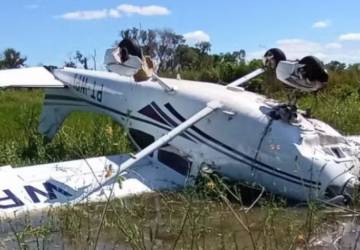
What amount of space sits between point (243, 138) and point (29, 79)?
594 centimetres

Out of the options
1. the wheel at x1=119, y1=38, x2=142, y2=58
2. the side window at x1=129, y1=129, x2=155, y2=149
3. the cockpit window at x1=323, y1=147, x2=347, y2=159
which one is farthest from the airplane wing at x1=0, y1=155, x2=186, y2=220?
the cockpit window at x1=323, y1=147, x2=347, y2=159

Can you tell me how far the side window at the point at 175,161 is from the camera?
30.0ft

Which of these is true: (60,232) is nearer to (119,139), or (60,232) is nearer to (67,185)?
(67,185)

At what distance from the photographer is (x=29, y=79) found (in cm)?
1302

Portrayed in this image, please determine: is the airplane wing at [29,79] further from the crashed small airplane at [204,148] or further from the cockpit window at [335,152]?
the cockpit window at [335,152]

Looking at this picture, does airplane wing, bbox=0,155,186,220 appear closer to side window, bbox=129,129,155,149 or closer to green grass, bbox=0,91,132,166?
side window, bbox=129,129,155,149

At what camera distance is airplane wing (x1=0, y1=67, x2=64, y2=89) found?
1252cm

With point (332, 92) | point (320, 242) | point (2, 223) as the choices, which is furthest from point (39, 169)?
point (332, 92)

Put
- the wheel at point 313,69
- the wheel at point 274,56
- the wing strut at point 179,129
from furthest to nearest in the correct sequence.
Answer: the wheel at point 274,56, the wheel at point 313,69, the wing strut at point 179,129

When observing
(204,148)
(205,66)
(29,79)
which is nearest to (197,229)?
(204,148)

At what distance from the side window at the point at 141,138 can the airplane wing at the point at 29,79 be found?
9.64ft

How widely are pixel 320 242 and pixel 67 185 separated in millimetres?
3719

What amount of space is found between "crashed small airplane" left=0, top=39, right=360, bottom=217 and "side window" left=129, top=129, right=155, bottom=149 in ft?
0.05

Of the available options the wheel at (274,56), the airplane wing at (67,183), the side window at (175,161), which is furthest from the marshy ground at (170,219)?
the wheel at (274,56)
